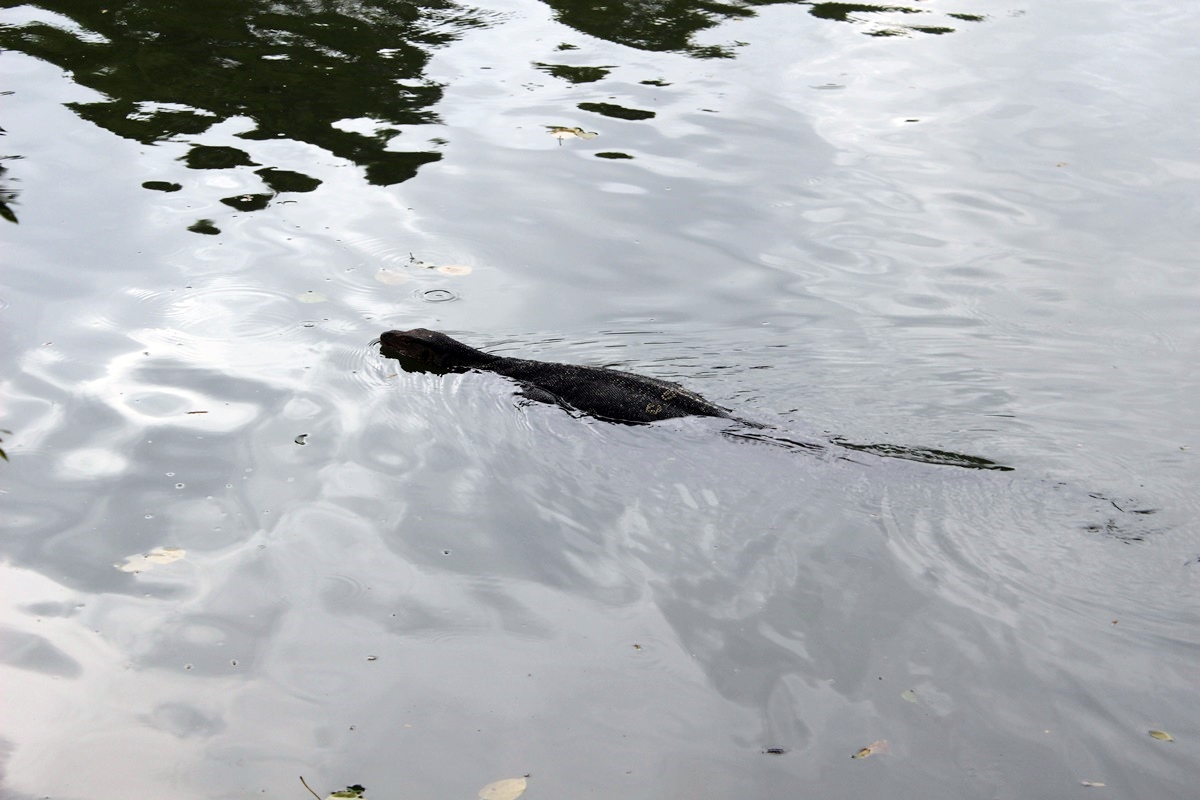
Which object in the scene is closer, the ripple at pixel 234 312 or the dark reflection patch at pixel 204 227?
the ripple at pixel 234 312

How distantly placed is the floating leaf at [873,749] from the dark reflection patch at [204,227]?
24.8 ft

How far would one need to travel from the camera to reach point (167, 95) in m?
13.2

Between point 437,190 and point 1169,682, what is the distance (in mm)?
8037

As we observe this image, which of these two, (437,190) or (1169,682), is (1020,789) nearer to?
(1169,682)

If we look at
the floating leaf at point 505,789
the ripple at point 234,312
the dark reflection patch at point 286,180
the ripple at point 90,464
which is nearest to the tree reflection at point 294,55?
the dark reflection patch at point 286,180

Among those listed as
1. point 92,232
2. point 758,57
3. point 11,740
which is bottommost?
point 11,740

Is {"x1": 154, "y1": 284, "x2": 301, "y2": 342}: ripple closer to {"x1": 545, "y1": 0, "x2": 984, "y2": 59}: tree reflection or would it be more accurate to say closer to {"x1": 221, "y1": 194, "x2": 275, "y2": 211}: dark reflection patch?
{"x1": 221, "y1": 194, "x2": 275, "y2": 211}: dark reflection patch

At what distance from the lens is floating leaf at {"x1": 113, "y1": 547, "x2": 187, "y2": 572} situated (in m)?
6.43

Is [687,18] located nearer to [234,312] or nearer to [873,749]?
[234,312]

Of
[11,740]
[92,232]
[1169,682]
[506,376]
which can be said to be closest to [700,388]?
[506,376]

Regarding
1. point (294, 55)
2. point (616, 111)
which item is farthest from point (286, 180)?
point (616, 111)

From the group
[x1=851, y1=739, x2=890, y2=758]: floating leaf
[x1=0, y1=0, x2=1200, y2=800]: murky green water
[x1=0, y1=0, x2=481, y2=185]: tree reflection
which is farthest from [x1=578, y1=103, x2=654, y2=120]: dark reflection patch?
[x1=851, y1=739, x2=890, y2=758]: floating leaf

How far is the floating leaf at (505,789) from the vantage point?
196 inches

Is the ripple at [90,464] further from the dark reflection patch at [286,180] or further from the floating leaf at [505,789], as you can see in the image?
the dark reflection patch at [286,180]
